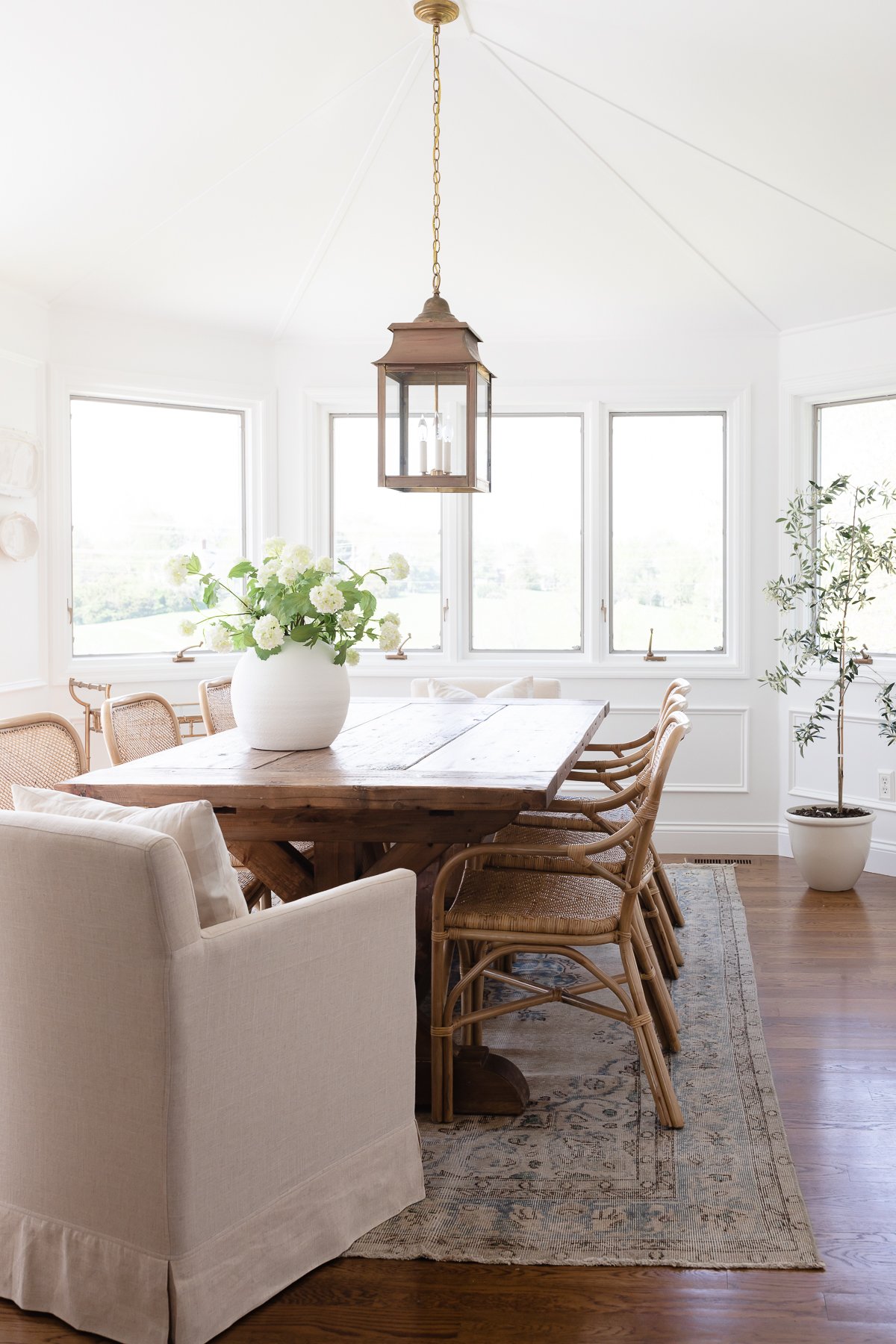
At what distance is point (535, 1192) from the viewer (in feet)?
7.84

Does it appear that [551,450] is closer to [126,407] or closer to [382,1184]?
[126,407]

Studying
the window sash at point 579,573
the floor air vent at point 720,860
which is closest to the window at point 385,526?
the window sash at point 579,573

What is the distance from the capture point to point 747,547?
572cm

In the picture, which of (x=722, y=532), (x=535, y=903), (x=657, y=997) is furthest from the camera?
(x=722, y=532)

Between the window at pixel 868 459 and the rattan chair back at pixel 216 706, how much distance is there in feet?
9.36

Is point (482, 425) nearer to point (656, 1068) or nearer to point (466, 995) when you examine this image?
point (466, 995)

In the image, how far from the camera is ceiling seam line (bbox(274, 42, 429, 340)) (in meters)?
3.94

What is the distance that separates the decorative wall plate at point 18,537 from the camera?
4.89 metres

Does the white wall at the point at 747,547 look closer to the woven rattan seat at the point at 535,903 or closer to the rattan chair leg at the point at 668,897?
the rattan chair leg at the point at 668,897

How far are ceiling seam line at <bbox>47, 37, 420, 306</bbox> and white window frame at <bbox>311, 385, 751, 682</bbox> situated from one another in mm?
1301

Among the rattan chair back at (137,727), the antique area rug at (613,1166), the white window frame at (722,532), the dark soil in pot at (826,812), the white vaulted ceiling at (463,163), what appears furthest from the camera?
the white window frame at (722,532)

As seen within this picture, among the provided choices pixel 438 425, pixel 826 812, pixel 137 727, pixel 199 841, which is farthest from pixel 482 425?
pixel 826 812

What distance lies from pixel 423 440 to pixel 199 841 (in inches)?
59.2

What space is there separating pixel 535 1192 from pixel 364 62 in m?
3.35
